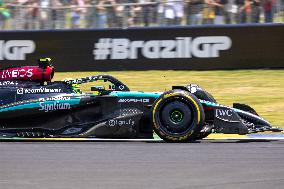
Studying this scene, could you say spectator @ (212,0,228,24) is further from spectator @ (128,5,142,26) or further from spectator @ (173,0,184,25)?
spectator @ (128,5,142,26)

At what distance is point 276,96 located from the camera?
15109mm

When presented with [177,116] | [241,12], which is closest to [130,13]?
[241,12]

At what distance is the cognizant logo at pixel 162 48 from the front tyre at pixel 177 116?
8.18 m

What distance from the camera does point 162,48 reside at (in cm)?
1786

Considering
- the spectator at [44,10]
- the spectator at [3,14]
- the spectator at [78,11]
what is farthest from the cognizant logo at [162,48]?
the spectator at [3,14]

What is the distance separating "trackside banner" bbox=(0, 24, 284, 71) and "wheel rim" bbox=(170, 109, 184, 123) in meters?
8.18

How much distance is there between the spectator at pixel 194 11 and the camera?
1734cm

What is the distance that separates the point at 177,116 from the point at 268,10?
8.14 meters

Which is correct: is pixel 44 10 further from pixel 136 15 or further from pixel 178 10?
pixel 178 10

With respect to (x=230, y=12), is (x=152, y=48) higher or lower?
lower

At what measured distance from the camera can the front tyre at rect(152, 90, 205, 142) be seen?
935cm
